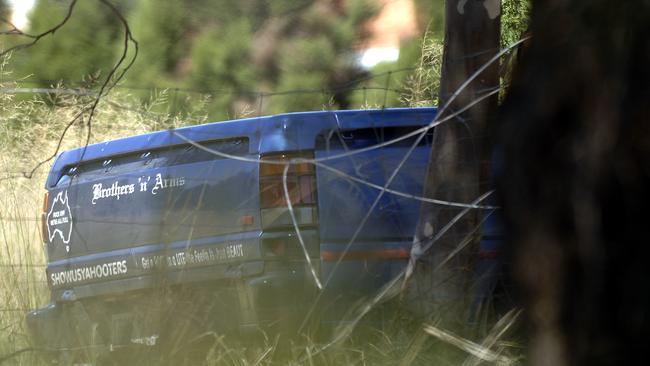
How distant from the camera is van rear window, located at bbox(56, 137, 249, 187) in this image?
523 cm

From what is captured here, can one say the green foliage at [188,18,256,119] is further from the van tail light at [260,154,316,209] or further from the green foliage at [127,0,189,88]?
the van tail light at [260,154,316,209]

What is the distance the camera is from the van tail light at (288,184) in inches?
198

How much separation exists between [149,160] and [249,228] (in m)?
0.78

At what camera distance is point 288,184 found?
5.09m

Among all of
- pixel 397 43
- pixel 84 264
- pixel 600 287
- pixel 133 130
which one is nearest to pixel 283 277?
Result: pixel 84 264

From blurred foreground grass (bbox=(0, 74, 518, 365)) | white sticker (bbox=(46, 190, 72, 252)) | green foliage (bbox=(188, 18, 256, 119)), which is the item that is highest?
green foliage (bbox=(188, 18, 256, 119))

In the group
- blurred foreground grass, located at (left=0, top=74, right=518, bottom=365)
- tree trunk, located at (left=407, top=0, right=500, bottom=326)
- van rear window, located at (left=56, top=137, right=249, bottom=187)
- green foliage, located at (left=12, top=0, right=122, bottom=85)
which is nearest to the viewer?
blurred foreground grass, located at (left=0, top=74, right=518, bottom=365)

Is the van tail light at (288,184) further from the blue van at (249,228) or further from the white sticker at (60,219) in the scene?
the white sticker at (60,219)

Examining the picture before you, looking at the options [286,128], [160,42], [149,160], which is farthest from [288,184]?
[160,42]

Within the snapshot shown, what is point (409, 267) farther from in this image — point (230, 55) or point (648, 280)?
point (230, 55)

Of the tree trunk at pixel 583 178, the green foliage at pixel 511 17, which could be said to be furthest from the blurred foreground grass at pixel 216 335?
the green foliage at pixel 511 17

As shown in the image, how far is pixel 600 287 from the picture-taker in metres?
2.70

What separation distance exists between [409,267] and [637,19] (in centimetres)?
255

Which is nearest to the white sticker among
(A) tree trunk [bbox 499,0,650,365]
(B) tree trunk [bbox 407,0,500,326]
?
(B) tree trunk [bbox 407,0,500,326]
